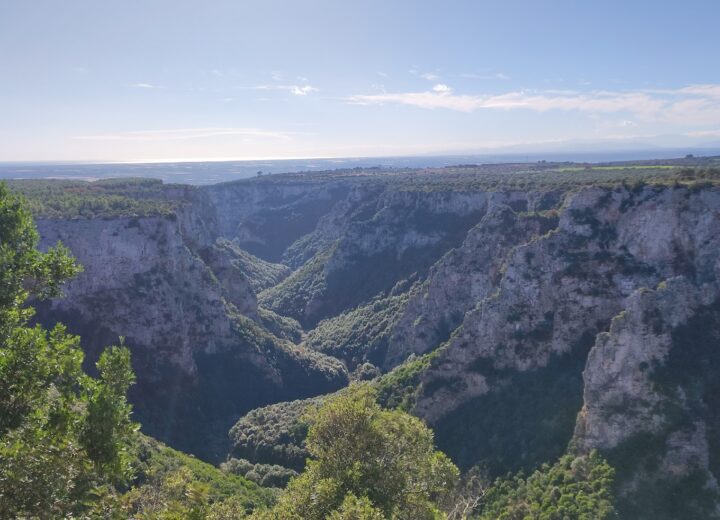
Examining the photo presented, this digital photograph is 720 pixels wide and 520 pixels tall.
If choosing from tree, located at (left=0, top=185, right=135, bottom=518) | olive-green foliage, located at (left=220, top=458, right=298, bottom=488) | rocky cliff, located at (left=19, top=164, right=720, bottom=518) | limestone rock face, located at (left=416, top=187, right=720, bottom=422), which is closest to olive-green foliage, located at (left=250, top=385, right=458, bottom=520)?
tree, located at (left=0, top=185, right=135, bottom=518)

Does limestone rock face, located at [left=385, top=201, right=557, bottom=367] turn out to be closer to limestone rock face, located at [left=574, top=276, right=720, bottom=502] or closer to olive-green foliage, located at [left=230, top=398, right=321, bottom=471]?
olive-green foliage, located at [left=230, top=398, right=321, bottom=471]

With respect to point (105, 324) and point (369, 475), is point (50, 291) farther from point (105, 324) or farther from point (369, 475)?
point (105, 324)

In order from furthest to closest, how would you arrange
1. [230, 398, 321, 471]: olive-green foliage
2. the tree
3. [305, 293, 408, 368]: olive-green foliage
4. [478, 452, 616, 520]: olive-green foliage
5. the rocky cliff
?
[305, 293, 408, 368]: olive-green foliage, [230, 398, 321, 471]: olive-green foliage, the rocky cliff, [478, 452, 616, 520]: olive-green foliage, the tree

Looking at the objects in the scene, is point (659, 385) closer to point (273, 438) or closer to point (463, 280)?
point (273, 438)

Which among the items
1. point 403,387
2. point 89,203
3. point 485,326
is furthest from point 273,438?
point 89,203

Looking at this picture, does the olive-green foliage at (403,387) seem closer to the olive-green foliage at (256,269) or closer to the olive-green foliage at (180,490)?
the olive-green foliage at (180,490)

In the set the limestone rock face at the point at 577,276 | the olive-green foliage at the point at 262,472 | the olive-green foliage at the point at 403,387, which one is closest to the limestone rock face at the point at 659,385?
the limestone rock face at the point at 577,276
